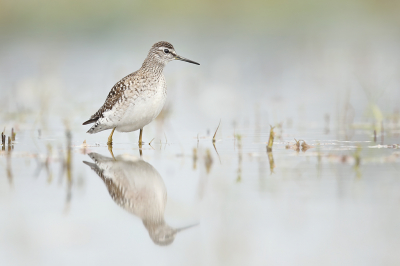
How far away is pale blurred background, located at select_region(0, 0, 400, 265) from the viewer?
3969 millimetres

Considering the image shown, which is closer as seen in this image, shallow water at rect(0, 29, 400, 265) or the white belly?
shallow water at rect(0, 29, 400, 265)

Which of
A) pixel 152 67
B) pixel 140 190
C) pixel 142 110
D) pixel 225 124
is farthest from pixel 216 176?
pixel 225 124

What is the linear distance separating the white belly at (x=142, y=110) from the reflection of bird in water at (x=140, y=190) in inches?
75.8

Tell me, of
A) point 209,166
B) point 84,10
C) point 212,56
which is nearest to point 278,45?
point 212,56

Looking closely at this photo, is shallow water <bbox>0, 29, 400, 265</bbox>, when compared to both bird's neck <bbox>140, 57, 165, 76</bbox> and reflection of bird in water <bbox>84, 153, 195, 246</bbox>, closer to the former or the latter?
reflection of bird in water <bbox>84, 153, 195, 246</bbox>

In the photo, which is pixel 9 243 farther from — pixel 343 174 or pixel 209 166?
pixel 343 174

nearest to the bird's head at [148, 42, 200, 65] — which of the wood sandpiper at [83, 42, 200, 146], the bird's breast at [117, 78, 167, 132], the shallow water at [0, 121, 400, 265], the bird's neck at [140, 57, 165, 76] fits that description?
the bird's neck at [140, 57, 165, 76]

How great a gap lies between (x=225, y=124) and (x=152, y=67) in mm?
2173

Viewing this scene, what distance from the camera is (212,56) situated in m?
18.3

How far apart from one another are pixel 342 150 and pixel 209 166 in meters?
2.12

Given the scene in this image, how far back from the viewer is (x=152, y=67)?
964 centimetres

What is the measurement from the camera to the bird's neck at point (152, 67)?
9.49m

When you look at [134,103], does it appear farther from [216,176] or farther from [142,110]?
[216,176]

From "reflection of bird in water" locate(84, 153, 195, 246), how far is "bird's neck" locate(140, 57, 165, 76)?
2719mm
